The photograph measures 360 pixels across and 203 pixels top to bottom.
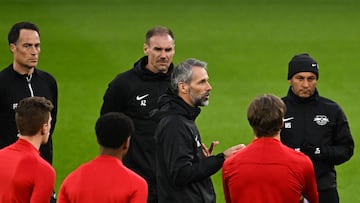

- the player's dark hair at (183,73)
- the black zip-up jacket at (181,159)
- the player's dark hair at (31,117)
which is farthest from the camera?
the player's dark hair at (183,73)

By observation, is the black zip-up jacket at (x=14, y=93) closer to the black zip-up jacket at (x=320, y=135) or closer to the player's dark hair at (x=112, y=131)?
the black zip-up jacket at (x=320, y=135)

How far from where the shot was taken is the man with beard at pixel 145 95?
8.57 m

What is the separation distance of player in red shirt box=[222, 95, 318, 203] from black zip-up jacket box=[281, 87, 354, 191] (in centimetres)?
163

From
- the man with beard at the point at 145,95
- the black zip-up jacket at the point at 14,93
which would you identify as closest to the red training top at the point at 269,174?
the man with beard at the point at 145,95

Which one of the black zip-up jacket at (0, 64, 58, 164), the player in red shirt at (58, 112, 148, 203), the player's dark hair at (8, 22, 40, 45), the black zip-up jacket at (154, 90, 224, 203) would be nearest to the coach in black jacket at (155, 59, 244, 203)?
the black zip-up jacket at (154, 90, 224, 203)

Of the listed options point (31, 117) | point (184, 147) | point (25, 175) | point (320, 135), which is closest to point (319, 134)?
point (320, 135)

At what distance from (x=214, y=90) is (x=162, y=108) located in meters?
7.33

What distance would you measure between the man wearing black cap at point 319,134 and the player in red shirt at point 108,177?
235cm

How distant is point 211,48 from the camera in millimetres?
A: 16438

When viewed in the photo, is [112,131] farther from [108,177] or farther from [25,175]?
[25,175]

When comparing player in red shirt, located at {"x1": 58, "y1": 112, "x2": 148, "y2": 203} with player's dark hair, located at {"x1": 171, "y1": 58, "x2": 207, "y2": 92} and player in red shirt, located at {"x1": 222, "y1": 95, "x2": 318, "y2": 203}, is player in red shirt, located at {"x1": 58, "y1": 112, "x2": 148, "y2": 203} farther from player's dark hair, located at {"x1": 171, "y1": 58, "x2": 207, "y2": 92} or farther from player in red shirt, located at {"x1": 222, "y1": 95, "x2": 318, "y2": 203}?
player's dark hair, located at {"x1": 171, "y1": 58, "x2": 207, "y2": 92}

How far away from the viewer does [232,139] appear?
12883 millimetres

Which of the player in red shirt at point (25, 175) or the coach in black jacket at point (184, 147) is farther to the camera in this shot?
the coach in black jacket at point (184, 147)

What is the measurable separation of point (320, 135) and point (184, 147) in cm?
173
